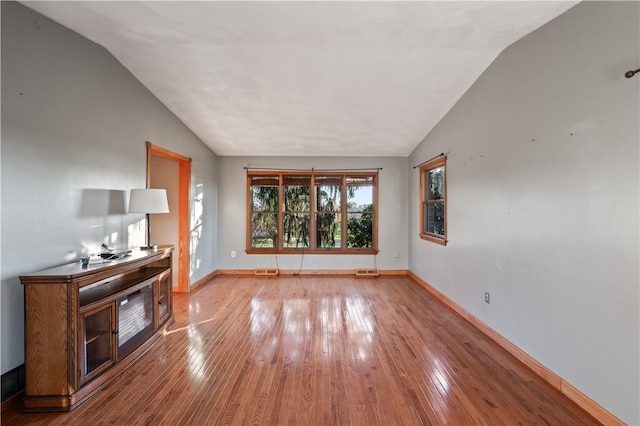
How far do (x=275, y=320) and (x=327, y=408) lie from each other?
5.18 feet

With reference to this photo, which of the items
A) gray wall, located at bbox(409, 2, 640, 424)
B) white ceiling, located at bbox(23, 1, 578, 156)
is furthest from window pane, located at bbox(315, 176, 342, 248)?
gray wall, located at bbox(409, 2, 640, 424)

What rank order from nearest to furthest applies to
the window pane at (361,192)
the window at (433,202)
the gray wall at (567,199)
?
the gray wall at (567,199)
the window at (433,202)
the window pane at (361,192)

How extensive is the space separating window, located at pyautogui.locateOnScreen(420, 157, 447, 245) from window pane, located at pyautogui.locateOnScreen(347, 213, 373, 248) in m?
1.13

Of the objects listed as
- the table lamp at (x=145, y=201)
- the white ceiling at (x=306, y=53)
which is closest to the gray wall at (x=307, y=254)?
the white ceiling at (x=306, y=53)

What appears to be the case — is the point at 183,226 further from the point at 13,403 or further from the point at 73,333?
the point at 13,403

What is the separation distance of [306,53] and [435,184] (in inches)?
120

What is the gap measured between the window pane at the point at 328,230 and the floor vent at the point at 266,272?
1046mm

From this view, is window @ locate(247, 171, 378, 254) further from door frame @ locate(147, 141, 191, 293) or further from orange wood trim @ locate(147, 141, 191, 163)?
orange wood trim @ locate(147, 141, 191, 163)

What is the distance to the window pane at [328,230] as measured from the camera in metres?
5.66

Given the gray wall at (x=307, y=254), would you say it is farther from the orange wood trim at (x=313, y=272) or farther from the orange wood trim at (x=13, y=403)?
the orange wood trim at (x=13, y=403)

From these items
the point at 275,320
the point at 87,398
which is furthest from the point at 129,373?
the point at 275,320

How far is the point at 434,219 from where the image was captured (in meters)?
4.52

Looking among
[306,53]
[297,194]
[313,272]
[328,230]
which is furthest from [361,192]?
[306,53]

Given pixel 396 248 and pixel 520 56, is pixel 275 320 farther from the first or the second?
pixel 520 56
